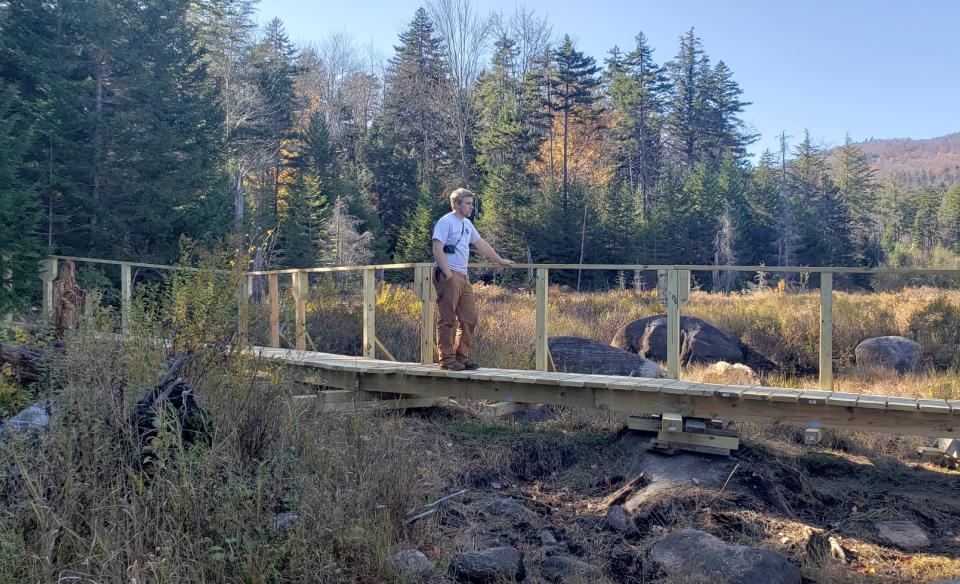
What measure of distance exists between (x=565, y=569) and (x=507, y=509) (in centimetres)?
114

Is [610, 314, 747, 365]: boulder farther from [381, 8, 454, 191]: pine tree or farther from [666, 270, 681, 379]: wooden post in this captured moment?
[381, 8, 454, 191]: pine tree

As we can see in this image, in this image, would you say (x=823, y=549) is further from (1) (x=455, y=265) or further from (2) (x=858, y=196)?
(2) (x=858, y=196)

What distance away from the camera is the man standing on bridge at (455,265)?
674 cm

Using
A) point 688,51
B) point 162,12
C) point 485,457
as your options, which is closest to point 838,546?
point 485,457

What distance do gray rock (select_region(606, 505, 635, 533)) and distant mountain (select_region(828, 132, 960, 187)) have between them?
12745 centimetres

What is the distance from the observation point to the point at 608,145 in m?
43.8

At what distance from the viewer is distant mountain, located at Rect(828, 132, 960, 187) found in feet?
402

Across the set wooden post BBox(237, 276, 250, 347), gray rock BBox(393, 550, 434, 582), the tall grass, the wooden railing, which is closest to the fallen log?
the wooden railing

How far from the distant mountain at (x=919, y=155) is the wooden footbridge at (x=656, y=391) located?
412ft

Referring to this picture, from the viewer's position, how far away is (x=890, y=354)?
11.5 m

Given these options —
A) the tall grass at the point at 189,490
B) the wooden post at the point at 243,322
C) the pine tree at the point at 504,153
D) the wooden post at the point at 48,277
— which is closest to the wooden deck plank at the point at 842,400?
the tall grass at the point at 189,490

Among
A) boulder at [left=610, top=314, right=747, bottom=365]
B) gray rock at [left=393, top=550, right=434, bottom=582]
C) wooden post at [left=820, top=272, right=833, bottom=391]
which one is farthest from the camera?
boulder at [left=610, top=314, right=747, bottom=365]

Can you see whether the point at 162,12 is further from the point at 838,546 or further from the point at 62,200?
the point at 838,546

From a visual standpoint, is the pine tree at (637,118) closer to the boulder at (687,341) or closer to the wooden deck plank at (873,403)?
the boulder at (687,341)
